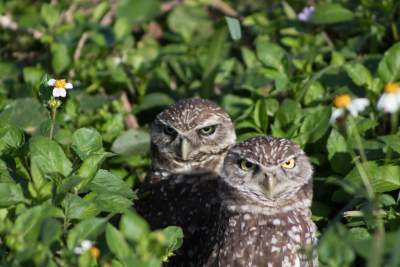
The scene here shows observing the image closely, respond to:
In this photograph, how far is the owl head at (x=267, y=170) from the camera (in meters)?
4.68

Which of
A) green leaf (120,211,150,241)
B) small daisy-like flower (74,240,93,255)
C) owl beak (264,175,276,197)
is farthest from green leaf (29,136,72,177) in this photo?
owl beak (264,175,276,197)

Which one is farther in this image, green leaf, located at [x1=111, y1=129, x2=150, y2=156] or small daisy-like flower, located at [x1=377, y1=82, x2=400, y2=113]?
green leaf, located at [x1=111, y1=129, x2=150, y2=156]

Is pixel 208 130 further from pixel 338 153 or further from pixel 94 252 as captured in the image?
pixel 94 252

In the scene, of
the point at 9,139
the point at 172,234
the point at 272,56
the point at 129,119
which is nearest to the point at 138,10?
the point at 129,119

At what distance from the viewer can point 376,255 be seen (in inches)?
128

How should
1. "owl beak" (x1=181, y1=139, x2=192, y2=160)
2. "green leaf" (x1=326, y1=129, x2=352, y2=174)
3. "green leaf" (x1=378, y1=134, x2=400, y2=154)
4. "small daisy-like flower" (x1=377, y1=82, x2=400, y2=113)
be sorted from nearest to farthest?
"small daisy-like flower" (x1=377, y1=82, x2=400, y2=113) → "green leaf" (x1=378, y1=134, x2=400, y2=154) → "green leaf" (x1=326, y1=129, x2=352, y2=174) → "owl beak" (x1=181, y1=139, x2=192, y2=160)

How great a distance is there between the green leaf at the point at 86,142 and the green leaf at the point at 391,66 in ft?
6.67

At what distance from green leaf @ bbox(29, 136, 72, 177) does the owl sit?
2.77 ft

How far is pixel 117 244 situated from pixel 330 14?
368 centimetres

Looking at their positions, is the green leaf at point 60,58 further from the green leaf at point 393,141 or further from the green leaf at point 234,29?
the green leaf at point 393,141

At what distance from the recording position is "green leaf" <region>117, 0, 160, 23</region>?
8219 millimetres

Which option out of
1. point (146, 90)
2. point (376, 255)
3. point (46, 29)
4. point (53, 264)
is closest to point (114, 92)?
point (146, 90)

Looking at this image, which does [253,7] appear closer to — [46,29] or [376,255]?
[46,29]

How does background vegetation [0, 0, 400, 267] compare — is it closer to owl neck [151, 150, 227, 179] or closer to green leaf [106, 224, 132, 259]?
green leaf [106, 224, 132, 259]
